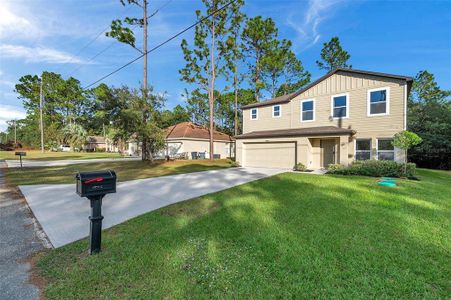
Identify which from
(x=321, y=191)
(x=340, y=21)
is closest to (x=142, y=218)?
(x=321, y=191)

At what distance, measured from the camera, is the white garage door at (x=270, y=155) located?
14.0 meters

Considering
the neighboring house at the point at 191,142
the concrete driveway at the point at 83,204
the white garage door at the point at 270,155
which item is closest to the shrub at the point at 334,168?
the white garage door at the point at 270,155

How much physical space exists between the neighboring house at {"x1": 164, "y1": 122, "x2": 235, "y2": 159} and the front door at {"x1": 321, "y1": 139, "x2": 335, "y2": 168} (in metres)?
13.7

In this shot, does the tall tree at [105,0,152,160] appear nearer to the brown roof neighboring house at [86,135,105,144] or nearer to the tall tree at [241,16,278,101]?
the tall tree at [241,16,278,101]

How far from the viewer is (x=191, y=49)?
22891 mm

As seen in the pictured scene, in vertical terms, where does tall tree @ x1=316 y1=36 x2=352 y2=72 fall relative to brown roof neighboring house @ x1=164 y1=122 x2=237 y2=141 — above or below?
above

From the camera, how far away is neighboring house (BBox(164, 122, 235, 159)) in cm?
2431

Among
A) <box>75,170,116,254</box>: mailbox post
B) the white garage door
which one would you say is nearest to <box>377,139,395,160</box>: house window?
the white garage door

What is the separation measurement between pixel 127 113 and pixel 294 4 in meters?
12.4

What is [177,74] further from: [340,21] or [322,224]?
[322,224]

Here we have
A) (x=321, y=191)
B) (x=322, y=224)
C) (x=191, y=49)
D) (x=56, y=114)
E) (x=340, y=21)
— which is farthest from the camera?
(x=56, y=114)

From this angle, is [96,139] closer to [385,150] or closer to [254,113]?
[254,113]

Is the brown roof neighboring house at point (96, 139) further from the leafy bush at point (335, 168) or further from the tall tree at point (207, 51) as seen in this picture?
the leafy bush at point (335, 168)

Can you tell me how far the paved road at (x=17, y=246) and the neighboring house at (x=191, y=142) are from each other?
18305 mm
